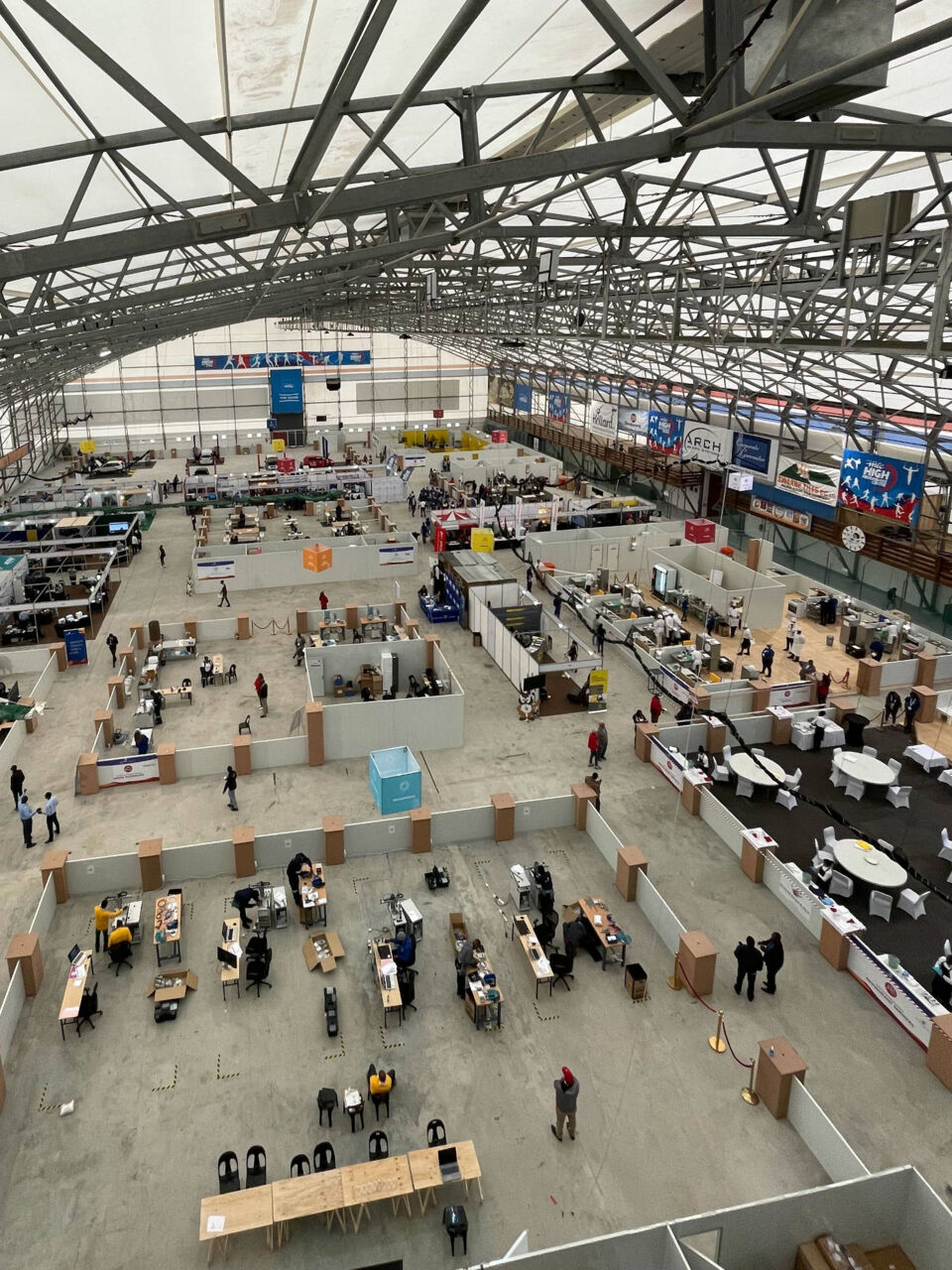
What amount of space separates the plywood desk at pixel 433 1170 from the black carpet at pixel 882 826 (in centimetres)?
704

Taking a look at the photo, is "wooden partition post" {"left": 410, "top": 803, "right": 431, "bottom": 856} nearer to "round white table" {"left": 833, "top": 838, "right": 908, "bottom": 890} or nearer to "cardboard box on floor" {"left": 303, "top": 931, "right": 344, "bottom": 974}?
"cardboard box on floor" {"left": 303, "top": 931, "right": 344, "bottom": 974}

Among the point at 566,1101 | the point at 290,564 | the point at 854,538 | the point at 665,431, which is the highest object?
the point at 665,431

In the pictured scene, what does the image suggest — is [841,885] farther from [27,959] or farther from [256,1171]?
[27,959]

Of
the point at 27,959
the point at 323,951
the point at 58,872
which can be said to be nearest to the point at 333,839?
the point at 323,951

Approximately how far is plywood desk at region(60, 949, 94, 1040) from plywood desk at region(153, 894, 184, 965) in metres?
0.92

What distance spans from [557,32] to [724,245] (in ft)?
37.6

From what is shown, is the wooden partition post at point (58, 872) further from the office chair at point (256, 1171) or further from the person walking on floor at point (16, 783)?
the office chair at point (256, 1171)

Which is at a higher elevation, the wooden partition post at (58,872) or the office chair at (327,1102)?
the wooden partition post at (58,872)

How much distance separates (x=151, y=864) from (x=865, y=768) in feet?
43.9

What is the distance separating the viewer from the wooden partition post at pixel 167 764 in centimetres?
1623

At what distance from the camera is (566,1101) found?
925 centimetres

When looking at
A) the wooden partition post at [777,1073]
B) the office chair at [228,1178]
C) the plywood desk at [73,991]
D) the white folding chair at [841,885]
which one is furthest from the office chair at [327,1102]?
the white folding chair at [841,885]

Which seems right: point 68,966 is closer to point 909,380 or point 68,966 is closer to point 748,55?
point 748,55

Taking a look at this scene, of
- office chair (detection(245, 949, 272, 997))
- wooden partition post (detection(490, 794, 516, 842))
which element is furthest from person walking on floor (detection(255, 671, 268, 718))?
office chair (detection(245, 949, 272, 997))
